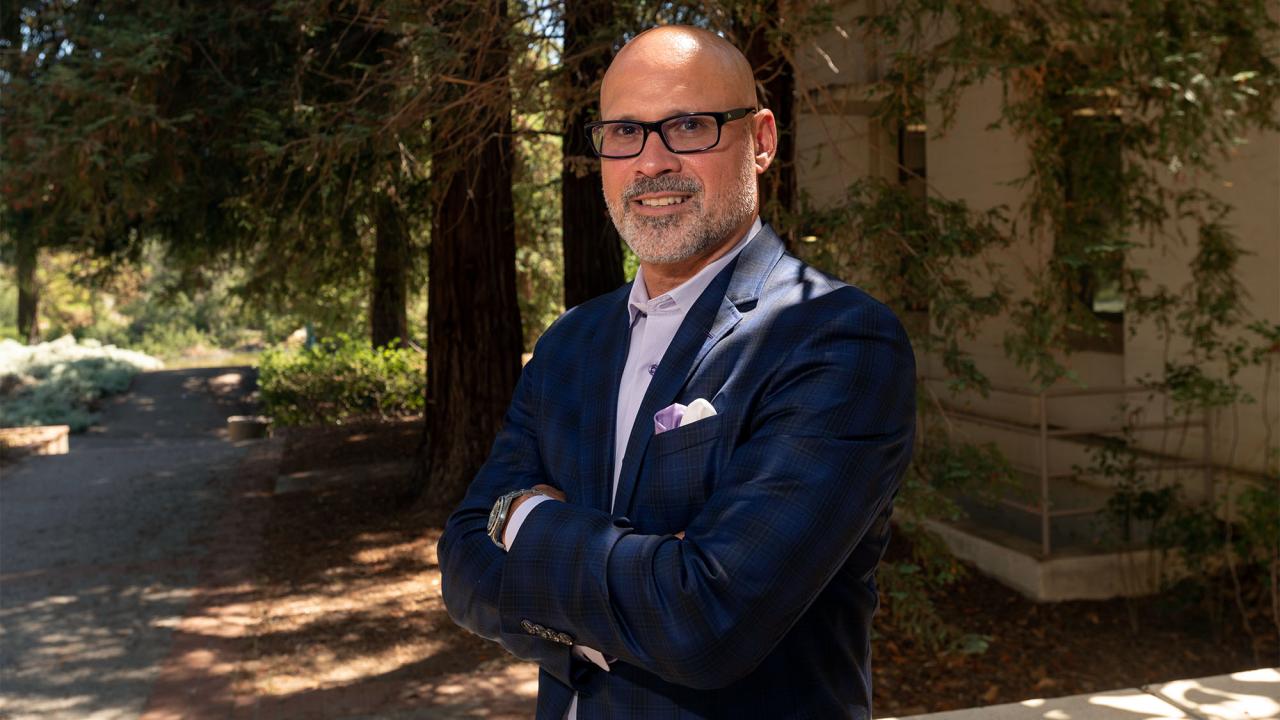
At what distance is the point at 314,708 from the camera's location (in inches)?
241

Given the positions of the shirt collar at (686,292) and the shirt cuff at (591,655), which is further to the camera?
the shirt collar at (686,292)

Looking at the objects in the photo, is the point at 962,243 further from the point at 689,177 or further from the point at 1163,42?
the point at 689,177

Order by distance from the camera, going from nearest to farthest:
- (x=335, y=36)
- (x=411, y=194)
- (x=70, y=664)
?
(x=70, y=664) < (x=335, y=36) < (x=411, y=194)

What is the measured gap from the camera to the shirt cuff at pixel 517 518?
211cm

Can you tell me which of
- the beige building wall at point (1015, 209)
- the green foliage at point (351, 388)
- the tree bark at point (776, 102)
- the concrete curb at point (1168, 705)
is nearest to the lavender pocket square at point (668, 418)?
the concrete curb at point (1168, 705)

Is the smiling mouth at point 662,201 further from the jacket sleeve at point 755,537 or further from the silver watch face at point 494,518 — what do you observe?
the silver watch face at point 494,518

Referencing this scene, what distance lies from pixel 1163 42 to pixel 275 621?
20.8ft

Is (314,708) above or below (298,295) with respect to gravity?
below

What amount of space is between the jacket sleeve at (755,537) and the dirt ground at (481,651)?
14.1ft

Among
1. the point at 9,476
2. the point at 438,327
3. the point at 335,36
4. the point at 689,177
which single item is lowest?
the point at 9,476

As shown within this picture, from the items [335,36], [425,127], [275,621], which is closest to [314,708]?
[275,621]

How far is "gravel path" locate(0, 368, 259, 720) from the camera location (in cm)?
665

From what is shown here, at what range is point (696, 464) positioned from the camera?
6.43 ft

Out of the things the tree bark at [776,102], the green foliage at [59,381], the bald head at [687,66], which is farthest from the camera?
the green foliage at [59,381]
